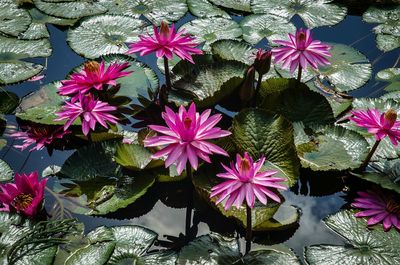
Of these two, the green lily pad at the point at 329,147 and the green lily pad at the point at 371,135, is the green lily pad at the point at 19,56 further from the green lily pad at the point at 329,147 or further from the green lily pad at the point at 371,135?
the green lily pad at the point at 371,135

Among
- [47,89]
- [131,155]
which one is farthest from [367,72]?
[47,89]

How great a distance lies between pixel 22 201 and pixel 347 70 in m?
1.67

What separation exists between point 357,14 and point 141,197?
194 centimetres

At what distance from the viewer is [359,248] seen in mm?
1750

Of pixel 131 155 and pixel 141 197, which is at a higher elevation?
pixel 131 155

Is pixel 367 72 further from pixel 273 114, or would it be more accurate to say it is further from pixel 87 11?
pixel 87 11

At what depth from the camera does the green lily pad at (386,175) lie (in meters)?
1.86

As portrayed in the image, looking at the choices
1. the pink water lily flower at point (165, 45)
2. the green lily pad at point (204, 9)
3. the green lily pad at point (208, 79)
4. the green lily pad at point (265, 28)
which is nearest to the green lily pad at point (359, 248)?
the green lily pad at point (208, 79)

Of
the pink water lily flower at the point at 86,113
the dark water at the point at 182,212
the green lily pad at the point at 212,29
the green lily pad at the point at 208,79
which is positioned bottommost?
the dark water at the point at 182,212

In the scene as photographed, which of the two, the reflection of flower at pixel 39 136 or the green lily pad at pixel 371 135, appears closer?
the green lily pad at pixel 371 135

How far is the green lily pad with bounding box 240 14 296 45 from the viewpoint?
2867mm

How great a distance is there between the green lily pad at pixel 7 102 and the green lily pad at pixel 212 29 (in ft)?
3.29

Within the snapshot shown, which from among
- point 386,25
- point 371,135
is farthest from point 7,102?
point 386,25

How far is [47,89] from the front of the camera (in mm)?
2443
